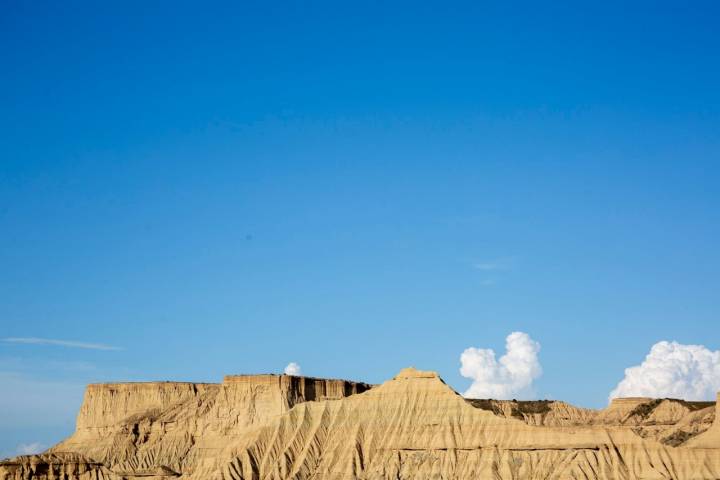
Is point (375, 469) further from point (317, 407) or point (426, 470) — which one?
point (317, 407)

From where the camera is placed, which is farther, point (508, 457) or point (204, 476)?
point (204, 476)

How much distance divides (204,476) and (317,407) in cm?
1540

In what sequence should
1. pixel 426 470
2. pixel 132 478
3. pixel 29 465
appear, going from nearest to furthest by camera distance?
pixel 426 470
pixel 29 465
pixel 132 478

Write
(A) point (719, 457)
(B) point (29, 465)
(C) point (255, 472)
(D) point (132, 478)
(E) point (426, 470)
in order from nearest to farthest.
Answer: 1. (A) point (719, 457)
2. (E) point (426, 470)
3. (C) point (255, 472)
4. (B) point (29, 465)
5. (D) point (132, 478)

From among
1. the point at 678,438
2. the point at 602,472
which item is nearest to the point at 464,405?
the point at 602,472

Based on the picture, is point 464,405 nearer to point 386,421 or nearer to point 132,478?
point 386,421

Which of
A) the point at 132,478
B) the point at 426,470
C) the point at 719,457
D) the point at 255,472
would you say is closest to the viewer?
the point at 719,457

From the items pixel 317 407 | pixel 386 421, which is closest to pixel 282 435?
pixel 317 407

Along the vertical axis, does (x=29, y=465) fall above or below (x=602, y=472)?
above

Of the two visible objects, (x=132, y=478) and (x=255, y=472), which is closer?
(x=255, y=472)

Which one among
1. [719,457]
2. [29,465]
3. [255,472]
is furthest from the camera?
[29,465]

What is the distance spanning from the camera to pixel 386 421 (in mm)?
154625

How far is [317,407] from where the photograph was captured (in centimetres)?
16375

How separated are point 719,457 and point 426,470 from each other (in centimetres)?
2955
